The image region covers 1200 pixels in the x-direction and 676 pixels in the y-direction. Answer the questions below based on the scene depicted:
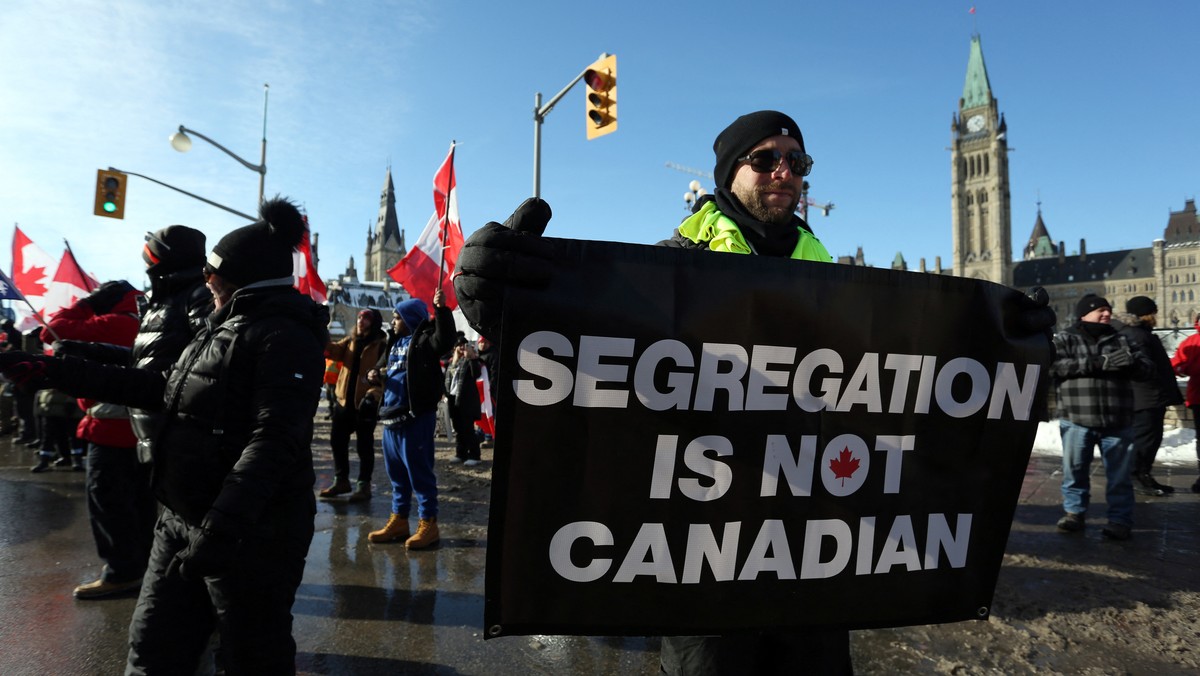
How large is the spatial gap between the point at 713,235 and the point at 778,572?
1.01 m

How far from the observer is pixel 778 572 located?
185 centimetres

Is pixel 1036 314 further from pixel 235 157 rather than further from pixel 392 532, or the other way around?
pixel 235 157

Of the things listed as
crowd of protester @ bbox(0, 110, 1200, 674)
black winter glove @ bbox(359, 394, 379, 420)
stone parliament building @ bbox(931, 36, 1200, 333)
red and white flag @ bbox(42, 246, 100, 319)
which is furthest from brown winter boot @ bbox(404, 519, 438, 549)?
stone parliament building @ bbox(931, 36, 1200, 333)

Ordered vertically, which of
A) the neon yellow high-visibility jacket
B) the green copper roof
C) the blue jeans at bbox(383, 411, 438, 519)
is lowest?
the blue jeans at bbox(383, 411, 438, 519)

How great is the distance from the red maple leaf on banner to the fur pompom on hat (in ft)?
7.33

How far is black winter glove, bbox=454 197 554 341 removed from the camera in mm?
1608

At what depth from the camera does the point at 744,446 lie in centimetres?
182

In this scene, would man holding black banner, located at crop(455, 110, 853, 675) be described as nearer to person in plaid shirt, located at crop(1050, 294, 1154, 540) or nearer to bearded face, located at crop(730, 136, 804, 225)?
bearded face, located at crop(730, 136, 804, 225)

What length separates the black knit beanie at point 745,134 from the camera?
217 cm

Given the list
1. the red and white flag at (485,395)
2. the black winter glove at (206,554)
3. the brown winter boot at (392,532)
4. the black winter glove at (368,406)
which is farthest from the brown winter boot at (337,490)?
the black winter glove at (206,554)

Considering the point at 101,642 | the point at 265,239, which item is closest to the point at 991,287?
the point at 265,239

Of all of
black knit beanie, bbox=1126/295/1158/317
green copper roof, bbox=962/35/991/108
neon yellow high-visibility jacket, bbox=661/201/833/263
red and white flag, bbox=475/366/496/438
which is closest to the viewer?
neon yellow high-visibility jacket, bbox=661/201/833/263

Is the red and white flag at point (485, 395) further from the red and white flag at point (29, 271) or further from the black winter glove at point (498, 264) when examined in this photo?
the black winter glove at point (498, 264)

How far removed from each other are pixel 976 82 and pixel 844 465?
145 meters
